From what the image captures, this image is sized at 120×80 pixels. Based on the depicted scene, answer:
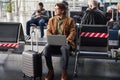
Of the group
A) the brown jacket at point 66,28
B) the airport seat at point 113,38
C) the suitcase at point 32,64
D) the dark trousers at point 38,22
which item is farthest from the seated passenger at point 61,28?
the dark trousers at point 38,22

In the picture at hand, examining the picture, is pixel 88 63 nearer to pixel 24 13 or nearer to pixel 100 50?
pixel 100 50

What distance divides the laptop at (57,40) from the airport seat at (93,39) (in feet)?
1.96

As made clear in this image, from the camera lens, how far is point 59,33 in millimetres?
6180

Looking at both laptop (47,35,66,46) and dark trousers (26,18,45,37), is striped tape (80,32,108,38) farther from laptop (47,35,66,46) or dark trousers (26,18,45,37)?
dark trousers (26,18,45,37)

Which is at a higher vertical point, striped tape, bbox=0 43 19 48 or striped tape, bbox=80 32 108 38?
striped tape, bbox=80 32 108 38

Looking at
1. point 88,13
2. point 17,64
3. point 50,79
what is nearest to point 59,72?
point 50,79

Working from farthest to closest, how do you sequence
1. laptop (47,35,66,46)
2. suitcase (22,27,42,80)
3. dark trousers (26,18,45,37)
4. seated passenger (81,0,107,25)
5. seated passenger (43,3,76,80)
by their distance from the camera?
1. dark trousers (26,18,45,37)
2. seated passenger (81,0,107,25)
3. seated passenger (43,3,76,80)
4. laptop (47,35,66,46)
5. suitcase (22,27,42,80)

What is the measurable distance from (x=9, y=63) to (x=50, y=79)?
1671 millimetres

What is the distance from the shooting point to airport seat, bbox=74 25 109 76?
6.45 m

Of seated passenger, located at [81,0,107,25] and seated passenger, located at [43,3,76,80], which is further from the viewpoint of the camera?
seated passenger, located at [81,0,107,25]

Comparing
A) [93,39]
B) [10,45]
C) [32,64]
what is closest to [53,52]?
[32,64]

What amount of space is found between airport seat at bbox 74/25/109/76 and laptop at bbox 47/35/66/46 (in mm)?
597

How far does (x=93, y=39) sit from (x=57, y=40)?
913mm

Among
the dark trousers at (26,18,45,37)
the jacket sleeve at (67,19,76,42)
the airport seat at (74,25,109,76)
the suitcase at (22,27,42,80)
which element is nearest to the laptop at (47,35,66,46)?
the jacket sleeve at (67,19,76,42)
